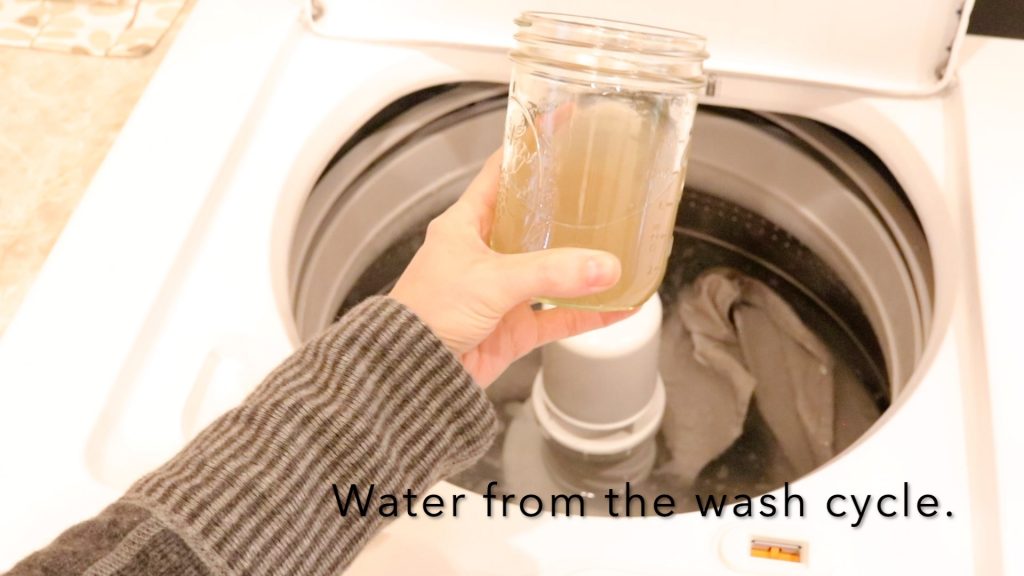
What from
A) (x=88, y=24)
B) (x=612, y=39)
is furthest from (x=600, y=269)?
(x=88, y=24)

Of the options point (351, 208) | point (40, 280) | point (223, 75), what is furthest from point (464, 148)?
point (40, 280)

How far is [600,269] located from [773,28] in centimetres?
36

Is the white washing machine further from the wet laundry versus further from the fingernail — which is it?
the fingernail

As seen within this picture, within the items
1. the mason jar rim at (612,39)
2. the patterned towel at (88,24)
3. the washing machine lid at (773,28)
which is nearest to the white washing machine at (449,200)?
the washing machine lid at (773,28)

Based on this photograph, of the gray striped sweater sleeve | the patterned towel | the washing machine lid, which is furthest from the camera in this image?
the patterned towel

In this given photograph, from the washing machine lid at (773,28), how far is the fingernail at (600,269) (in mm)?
329

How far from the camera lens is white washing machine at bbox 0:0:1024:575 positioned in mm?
455

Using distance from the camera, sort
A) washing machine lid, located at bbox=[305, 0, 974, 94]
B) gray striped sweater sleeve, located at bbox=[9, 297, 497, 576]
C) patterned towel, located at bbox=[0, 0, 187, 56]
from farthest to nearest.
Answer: patterned towel, located at bbox=[0, 0, 187, 56] → washing machine lid, located at bbox=[305, 0, 974, 94] → gray striped sweater sleeve, located at bbox=[9, 297, 497, 576]

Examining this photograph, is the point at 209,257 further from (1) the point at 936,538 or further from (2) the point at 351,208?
(1) the point at 936,538

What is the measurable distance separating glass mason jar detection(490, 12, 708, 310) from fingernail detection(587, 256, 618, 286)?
35 mm

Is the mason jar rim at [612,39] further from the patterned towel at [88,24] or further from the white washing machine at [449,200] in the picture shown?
the patterned towel at [88,24]

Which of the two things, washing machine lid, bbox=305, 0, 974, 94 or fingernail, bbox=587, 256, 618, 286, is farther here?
washing machine lid, bbox=305, 0, 974, 94

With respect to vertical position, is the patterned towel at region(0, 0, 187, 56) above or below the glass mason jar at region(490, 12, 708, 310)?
above

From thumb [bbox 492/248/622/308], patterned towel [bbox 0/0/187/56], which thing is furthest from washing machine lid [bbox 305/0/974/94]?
thumb [bbox 492/248/622/308]
